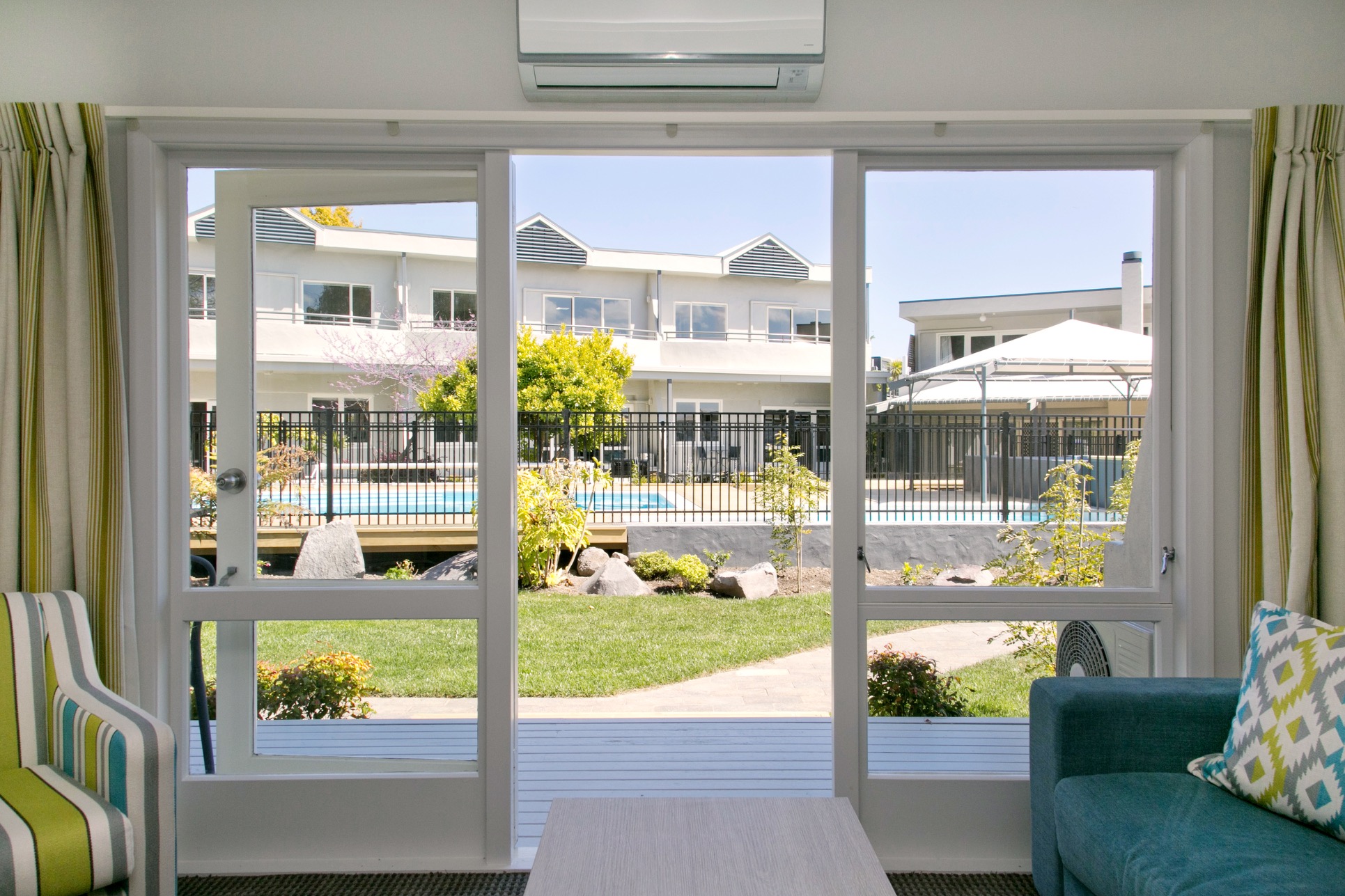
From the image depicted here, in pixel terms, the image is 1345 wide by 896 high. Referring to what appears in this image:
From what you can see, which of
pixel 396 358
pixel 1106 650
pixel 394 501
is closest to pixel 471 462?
pixel 394 501

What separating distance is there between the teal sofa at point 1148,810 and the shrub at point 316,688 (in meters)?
1.77

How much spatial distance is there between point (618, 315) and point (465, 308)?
372 inches

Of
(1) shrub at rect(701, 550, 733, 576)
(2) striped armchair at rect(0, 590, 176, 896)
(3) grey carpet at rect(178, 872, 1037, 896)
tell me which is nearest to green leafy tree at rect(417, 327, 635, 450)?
(1) shrub at rect(701, 550, 733, 576)

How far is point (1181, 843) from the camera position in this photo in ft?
4.81

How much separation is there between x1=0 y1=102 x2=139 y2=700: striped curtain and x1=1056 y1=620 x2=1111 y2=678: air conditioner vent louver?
2.49m

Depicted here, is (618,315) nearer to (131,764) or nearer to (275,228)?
(275,228)

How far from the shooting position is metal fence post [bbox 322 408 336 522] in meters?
2.29

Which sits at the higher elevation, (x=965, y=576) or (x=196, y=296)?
(x=196, y=296)

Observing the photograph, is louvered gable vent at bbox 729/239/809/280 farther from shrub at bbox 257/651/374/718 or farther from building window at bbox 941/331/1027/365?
shrub at bbox 257/651/374/718

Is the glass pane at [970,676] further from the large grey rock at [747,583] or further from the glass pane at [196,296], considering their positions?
the large grey rock at [747,583]

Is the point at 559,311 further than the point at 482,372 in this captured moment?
Yes

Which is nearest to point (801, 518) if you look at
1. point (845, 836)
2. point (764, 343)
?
point (764, 343)

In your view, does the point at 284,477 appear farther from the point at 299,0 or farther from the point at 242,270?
the point at 299,0

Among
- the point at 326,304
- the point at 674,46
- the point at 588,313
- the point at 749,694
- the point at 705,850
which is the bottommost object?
the point at 749,694
